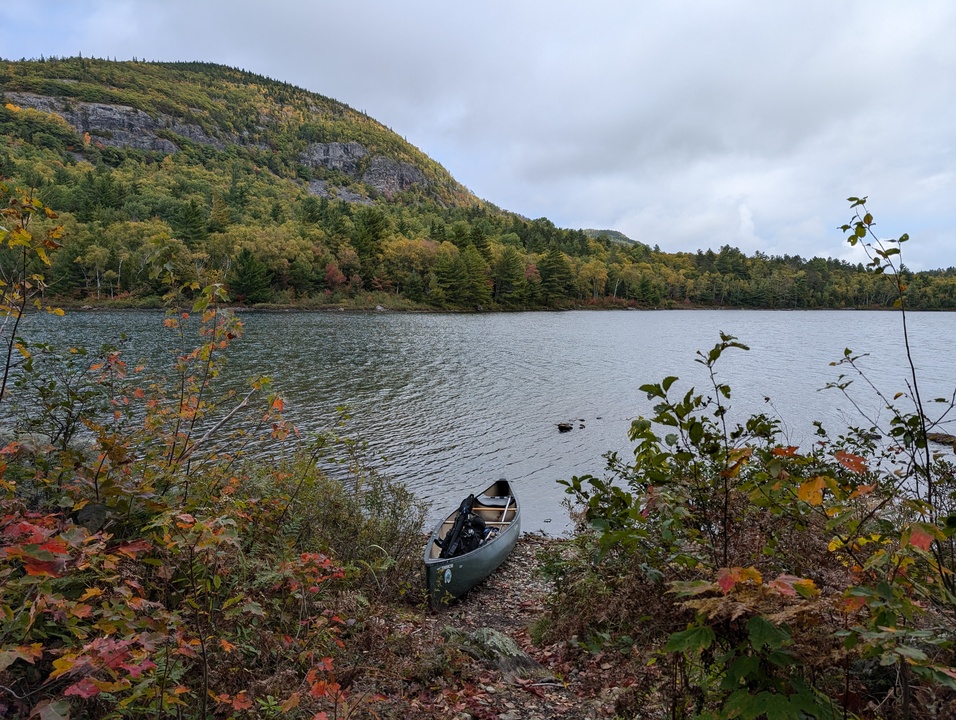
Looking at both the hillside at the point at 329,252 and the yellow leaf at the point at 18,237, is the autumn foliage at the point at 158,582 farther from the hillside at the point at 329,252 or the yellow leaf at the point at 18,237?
the hillside at the point at 329,252

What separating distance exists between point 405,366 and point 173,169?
528 ft

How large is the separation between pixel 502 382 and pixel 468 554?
75.6ft

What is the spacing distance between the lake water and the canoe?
1720 mm

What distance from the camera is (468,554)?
921 centimetres

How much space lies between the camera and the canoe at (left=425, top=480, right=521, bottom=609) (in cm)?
877

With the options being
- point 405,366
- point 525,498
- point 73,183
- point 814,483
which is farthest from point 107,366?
point 73,183

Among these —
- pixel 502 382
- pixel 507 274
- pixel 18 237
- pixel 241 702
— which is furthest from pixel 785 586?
pixel 507 274

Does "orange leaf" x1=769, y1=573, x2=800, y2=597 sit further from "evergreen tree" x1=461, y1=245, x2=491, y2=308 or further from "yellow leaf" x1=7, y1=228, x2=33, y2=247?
"evergreen tree" x1=461, y1=245, x2=491, y2=308

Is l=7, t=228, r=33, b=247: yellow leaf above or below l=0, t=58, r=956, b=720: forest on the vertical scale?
above

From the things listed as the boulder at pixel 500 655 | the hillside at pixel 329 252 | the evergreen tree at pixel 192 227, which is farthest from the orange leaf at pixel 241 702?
the evergreen tree at pixel 192 227

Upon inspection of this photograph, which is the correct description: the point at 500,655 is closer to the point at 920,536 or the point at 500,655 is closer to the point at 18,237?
the point at 920,536

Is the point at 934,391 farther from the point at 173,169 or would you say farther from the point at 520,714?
the point at 173,169

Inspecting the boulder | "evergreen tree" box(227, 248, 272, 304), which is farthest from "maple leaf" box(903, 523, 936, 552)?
"evergreen tree" box(227, 248, 272, 304)

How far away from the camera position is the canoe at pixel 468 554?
8773 millimetres
